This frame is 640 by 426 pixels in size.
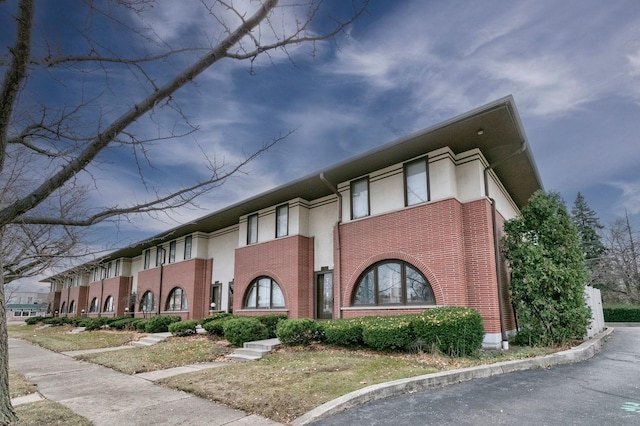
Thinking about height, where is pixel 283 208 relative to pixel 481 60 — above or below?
below

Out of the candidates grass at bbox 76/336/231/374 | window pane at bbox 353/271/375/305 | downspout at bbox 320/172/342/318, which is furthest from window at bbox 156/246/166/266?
window pane at bbox 353/271/375/305

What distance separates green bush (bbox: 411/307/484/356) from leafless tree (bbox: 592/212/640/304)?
118 feet

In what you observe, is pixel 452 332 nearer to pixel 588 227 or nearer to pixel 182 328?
pixel 182 328

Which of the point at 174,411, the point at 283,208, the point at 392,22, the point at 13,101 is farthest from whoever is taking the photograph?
the point at 283,208

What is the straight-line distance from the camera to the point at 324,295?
15.2 metres

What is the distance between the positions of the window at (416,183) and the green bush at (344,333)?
13.4 ft

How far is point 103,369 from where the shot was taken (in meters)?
10.2

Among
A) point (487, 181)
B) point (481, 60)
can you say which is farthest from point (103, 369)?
point (481, 60)

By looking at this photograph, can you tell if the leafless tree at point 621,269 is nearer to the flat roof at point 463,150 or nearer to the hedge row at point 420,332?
the flat roof at point 463,150

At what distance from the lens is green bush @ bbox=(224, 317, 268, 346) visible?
488 inches

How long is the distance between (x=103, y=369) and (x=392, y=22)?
10648 millimetres

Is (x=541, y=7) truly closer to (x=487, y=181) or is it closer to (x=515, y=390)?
(x=487, y=181)

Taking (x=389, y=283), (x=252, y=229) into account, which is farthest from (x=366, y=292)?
(x=252, y=229)

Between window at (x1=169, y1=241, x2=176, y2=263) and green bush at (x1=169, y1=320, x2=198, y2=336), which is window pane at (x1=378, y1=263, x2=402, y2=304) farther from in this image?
window at (x1=169, y1=241, x2=176, y2=263)
